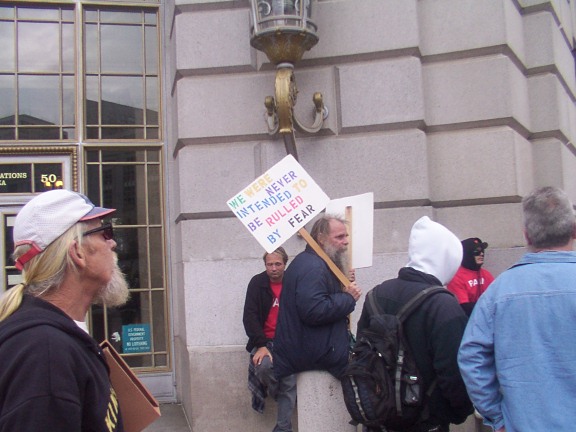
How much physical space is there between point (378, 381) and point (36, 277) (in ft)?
5.95

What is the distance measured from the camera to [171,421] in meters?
6.10

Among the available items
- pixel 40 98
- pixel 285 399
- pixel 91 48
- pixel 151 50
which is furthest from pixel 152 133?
pixel 285 399

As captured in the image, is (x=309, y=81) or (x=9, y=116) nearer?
(x=309, y=81)

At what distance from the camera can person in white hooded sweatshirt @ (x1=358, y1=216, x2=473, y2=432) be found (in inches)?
118

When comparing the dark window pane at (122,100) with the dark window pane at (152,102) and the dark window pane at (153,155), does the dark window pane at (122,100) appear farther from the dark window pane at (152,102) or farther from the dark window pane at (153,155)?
the dark window pane at (153,155)

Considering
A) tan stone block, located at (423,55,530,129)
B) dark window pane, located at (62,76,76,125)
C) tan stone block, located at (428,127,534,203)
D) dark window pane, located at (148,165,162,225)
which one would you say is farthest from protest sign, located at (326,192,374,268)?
dark window pane, located at (62,76,76,125)

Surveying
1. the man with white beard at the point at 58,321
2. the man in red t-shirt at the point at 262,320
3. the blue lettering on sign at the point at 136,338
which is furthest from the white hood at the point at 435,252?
the blue lettering on sign at the point at 136,338

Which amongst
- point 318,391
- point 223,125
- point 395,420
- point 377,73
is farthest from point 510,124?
point 395,420

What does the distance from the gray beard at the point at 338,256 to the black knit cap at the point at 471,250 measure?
5.91ft

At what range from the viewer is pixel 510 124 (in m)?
5.95

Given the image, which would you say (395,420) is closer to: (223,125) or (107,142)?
(223,125)

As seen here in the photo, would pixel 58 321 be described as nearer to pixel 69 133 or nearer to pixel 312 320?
pixel 312 320

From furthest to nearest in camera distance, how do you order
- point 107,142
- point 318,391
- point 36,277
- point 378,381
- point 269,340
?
point 107,142
point 269,340
point 318,391
point 378,381
point 36,277

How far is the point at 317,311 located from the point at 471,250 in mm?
2256
